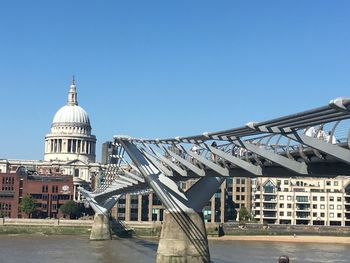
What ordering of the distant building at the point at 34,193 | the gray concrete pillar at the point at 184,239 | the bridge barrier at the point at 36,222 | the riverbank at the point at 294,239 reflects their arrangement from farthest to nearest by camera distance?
the distant building at the point at 34,193
the bridge barrier at the point at 36,222
the riverbank at the point at 294,239
the gray concrete pillar at the point at 184,239

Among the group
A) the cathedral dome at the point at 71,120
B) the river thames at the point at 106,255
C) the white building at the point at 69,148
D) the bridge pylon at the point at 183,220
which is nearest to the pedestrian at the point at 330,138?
A: the bridge pylon at the point at 183,220

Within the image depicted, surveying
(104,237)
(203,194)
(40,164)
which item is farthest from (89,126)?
(203,194)

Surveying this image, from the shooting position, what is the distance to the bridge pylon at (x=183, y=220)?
3716 centimetres

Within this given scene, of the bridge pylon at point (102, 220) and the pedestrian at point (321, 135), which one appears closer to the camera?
the pedestrian at point (321, 135)

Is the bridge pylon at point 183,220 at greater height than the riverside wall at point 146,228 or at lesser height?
greater

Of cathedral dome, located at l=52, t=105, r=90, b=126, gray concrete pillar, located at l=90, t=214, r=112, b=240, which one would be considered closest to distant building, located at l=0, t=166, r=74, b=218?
gray concrete pillar, located at l=90, t=214, r=112, b=240

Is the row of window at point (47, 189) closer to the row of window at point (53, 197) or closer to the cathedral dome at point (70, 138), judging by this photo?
the row of window at point (53, 197)

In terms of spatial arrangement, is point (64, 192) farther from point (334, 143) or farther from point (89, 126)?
point (334, 143)

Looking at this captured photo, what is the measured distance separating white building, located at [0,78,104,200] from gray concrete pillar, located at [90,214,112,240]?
58.2 m

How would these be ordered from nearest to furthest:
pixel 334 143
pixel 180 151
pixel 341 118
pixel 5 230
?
pixel 341 118 < pixel 334 143 < pixel 180 151 < pixel 5 230

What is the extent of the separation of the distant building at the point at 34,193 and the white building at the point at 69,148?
73.4 ft

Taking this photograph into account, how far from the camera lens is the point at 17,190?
111250 mm

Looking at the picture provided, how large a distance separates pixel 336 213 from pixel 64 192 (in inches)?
1875

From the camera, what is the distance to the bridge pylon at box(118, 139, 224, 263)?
122ft
